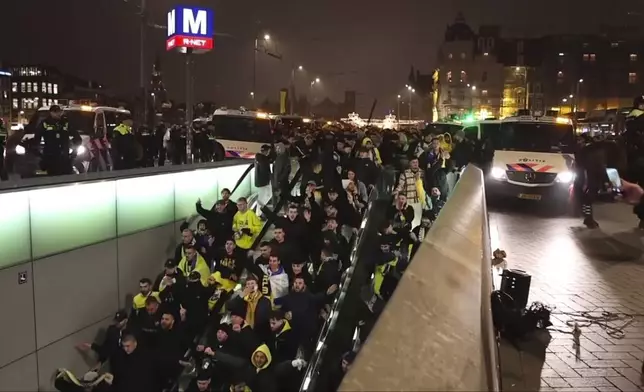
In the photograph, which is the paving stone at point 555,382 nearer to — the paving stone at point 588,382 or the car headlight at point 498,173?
the paving stone at point 588,382

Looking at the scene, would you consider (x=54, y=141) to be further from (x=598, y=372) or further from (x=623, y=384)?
(x=623, y=384)

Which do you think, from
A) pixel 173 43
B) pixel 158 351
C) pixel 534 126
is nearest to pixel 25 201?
pixel 158 351

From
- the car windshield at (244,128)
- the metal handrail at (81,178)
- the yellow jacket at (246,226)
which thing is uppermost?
the car windshield at (244,128)

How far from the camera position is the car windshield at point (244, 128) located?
22672mm

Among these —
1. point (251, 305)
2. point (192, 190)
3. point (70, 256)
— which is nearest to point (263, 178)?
point (192, 190)

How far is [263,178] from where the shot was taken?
14.6 m

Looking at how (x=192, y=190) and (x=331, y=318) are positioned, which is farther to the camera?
(x=192, y=190)

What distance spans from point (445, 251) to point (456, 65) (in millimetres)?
100583

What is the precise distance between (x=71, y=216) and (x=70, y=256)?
62 centimetres

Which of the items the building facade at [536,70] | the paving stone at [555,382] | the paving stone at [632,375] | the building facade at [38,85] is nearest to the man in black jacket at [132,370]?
the paving stone at [555,382]

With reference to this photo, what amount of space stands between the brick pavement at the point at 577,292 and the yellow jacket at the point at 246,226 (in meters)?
4.50

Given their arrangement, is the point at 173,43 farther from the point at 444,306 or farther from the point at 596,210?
the point at 444,306

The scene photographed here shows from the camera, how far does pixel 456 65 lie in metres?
99.2

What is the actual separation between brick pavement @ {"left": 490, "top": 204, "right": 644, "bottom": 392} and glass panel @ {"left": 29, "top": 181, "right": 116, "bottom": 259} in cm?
652
